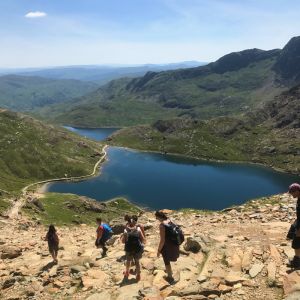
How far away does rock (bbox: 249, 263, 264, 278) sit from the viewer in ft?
40.7

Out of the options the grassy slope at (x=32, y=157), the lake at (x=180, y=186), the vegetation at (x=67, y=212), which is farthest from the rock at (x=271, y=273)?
the grassy slope at (x=32, y=157)

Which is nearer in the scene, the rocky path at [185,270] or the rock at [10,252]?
the rocky path at [185,270]

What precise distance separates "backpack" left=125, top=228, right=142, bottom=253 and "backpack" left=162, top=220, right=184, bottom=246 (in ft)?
7.55

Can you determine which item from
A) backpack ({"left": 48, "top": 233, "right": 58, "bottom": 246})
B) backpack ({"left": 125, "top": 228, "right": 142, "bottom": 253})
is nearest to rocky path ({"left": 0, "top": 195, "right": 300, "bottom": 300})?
backpack ({"left": 48, "top": 233, "right": 58, "bottom": 246})

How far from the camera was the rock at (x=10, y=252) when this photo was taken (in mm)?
21328

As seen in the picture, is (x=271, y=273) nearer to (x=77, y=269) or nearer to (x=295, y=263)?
(x=295, y=263)

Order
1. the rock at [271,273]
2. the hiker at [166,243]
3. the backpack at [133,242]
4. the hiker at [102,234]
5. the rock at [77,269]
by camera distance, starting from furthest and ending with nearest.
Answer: the hiker at [102,234] < the rock at [77,269] < the backpack at [133,242] < the hiker at [166,243] < the rock at [271,273]

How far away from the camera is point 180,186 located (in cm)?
15638

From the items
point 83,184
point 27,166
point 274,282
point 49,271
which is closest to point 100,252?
point 49,271

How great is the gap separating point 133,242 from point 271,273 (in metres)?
8.03

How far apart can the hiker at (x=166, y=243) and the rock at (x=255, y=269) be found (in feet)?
14.2

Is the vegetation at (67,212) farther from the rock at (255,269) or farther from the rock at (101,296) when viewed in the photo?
the rock at (255,269)

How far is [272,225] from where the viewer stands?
68.5ft

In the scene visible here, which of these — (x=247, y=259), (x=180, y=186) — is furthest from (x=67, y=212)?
(x=180, y=186)
